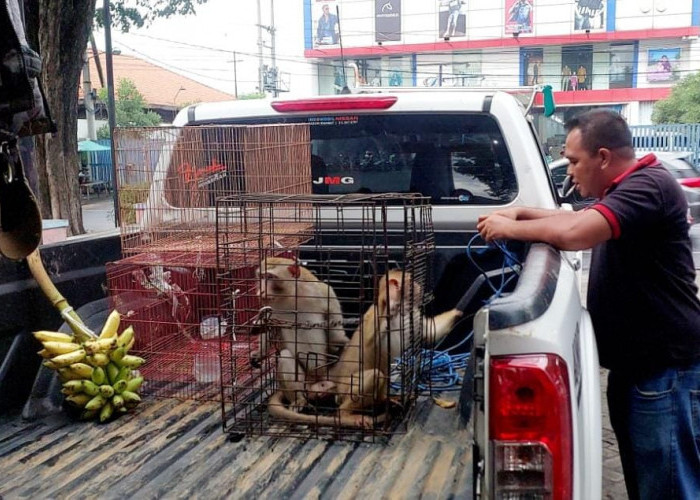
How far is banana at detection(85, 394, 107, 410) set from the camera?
2951 millimetres

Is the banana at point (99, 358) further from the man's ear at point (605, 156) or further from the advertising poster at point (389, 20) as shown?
the advertising poster at point (389, 20)

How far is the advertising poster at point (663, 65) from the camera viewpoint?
36.7 m

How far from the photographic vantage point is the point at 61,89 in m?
8.84

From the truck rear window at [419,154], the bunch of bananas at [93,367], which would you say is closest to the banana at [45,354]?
the bunch of bananas at [93,367]

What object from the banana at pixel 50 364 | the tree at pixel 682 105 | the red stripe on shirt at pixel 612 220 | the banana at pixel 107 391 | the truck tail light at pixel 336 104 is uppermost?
the tree at pixel 682 105

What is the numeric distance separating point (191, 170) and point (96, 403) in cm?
150

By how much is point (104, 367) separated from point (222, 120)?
1.65 meters

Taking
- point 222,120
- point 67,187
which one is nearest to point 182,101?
point 67,187

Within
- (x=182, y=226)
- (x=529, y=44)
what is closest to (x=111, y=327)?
(x=182, y=226)

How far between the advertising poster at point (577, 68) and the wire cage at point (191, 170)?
36.5 meters

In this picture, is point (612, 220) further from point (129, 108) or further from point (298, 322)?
point (129, 108)

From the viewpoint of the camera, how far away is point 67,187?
9.39 meters

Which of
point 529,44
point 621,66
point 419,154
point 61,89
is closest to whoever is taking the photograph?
point 419,154

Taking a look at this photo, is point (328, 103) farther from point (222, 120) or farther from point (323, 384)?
point (323, 384)
